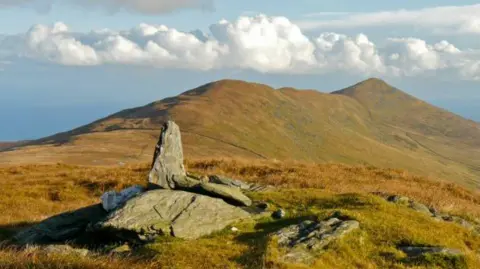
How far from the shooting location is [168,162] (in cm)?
2402

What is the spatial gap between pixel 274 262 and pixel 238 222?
5.12m

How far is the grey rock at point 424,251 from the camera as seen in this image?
16.1 m

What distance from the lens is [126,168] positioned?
45.7 m

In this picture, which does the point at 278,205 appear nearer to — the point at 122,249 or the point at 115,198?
the point at 115,198

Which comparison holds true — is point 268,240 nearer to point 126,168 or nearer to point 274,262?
point 274,262

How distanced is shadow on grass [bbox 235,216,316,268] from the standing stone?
5.92 meters

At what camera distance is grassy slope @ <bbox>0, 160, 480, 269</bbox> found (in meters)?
13.9

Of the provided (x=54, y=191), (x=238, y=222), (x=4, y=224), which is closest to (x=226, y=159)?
(x=54, y=191)

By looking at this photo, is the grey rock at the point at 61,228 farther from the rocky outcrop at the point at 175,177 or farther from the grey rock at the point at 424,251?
the grey rock at the point at 424,251

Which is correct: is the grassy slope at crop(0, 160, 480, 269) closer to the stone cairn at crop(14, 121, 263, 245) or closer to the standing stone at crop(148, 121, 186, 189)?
the stone cairn at crop(14, 121, 263, 245)

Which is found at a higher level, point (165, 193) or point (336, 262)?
point (165, 193)

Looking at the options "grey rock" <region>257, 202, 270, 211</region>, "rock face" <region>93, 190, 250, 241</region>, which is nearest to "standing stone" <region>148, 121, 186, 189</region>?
"rock face" <region>93, 190, 250, 241</region>

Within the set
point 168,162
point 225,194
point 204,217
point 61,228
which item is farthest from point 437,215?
point 61,228

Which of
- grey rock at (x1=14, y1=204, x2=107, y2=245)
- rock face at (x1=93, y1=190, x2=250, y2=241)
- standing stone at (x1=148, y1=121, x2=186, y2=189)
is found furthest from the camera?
standing stone at (x1=148, y1=121, x2=186, y2=189)
